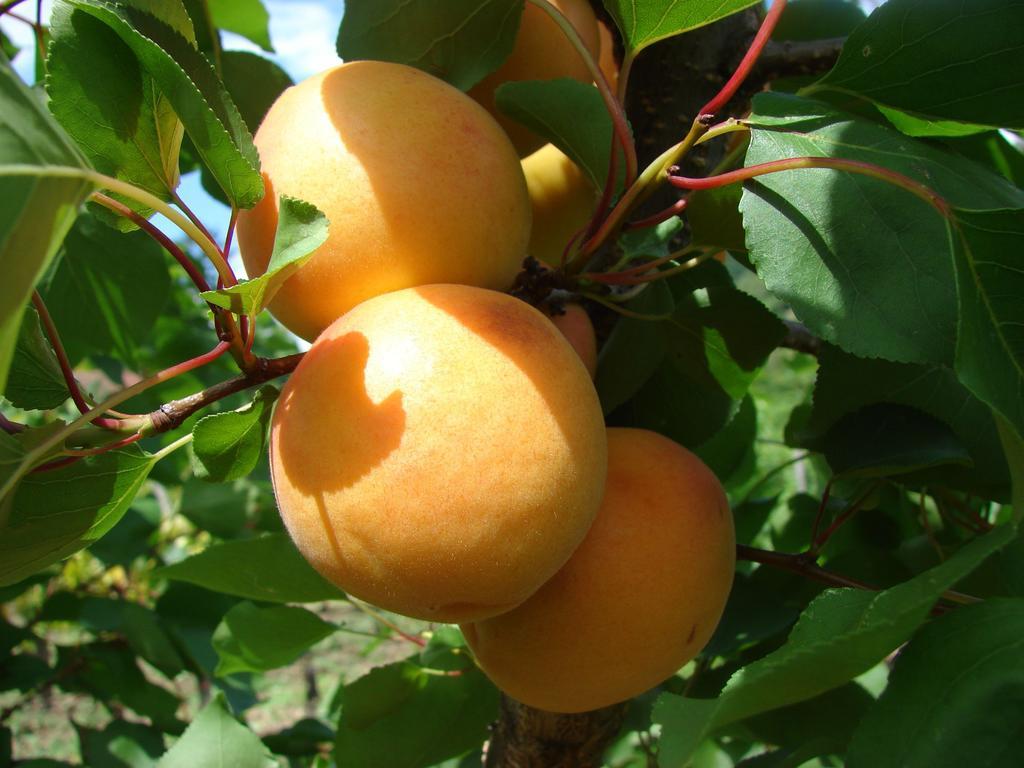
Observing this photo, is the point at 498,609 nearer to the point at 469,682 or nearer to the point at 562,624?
the point at 562,624

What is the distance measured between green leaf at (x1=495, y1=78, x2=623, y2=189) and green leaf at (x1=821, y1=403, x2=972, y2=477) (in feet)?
0.95

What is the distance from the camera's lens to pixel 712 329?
2.35ft

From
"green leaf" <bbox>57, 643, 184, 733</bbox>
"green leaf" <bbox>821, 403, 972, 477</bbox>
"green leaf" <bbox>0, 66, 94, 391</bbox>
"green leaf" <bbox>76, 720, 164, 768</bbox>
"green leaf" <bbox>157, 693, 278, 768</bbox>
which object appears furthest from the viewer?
"green leaf" <bbox>57, 643, 184, 733</bbox>

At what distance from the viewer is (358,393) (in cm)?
48

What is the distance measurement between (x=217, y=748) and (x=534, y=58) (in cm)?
65

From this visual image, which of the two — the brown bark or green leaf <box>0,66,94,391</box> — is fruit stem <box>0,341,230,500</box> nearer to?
green leaf <box>0,66,94,391</box>

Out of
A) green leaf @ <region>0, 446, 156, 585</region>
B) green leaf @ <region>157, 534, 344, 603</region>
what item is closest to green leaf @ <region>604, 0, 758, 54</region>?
green leaf @ <region>0, 446, 156, 585</region>

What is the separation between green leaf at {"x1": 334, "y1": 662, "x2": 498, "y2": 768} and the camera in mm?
866

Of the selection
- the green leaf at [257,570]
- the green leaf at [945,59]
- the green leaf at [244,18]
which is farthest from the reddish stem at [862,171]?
the green leaf at [244,18]

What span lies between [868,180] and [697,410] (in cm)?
30

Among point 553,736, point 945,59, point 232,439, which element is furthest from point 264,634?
point 945,59

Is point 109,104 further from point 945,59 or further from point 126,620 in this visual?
point 126,620

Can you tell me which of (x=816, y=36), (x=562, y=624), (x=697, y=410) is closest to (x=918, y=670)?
(x=562, y=624)

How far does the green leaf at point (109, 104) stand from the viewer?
49 cm
